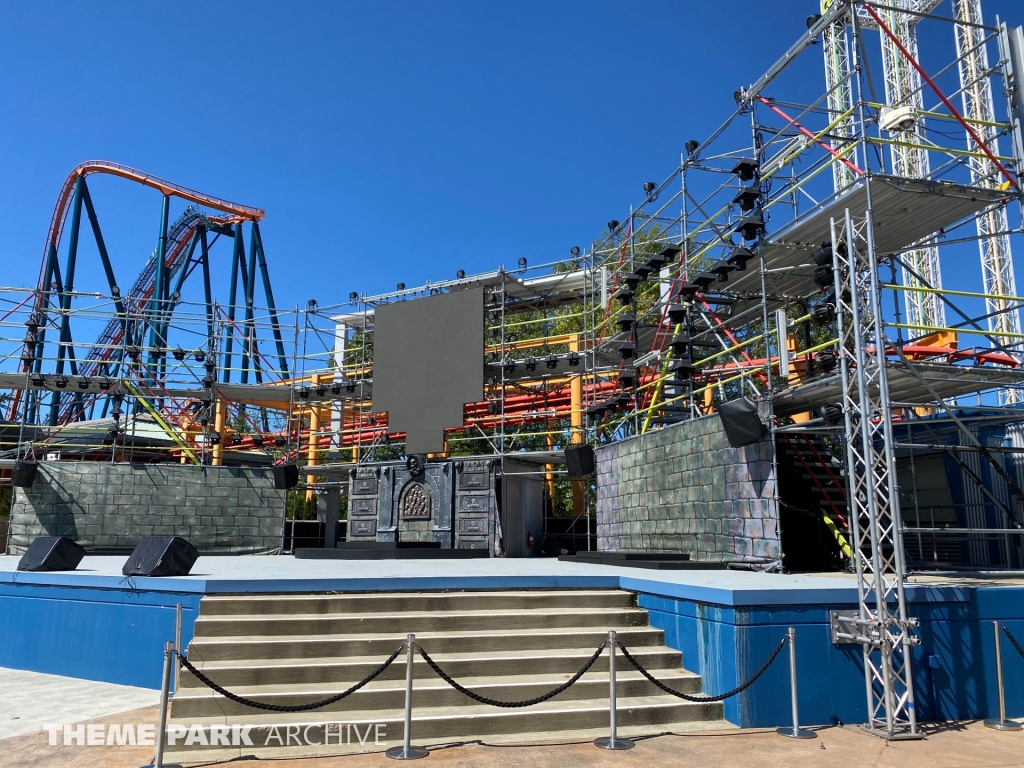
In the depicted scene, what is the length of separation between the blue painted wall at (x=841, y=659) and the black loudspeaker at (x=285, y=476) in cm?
1379

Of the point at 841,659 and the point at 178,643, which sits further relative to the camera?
the point at 178,643

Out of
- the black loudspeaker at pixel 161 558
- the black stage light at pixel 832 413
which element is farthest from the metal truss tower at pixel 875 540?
the black loudspeaker at pixel 161 558

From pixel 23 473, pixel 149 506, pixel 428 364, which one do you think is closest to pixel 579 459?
pixel 428 364

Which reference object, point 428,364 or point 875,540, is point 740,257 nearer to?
point 875,540

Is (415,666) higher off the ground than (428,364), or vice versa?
(428,364)

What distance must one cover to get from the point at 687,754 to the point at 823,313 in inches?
225

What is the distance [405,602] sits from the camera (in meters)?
8.60

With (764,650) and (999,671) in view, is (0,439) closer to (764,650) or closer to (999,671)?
(764,650)

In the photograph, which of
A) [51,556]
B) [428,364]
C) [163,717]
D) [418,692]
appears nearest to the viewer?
[163,717]

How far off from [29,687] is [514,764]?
5.73 metres

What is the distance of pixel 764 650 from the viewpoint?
24.3 ft

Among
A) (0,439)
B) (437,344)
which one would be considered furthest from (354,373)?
(0,439)

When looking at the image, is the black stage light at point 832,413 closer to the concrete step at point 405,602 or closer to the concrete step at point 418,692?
the concrete step at point 405,602

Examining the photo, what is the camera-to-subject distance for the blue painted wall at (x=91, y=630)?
339 inches
